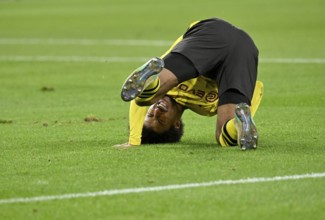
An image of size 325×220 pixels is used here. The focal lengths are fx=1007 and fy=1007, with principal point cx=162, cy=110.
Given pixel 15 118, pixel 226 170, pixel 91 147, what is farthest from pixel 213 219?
pixel 15 118

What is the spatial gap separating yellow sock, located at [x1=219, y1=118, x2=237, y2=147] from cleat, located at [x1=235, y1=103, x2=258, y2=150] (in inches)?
9.5

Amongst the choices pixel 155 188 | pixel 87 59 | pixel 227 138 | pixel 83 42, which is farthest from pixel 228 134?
pixel 83 42

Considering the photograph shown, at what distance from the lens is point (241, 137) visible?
10.4m

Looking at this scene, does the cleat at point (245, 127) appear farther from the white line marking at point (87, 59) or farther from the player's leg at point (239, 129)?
the white line marking at point (87, 59)

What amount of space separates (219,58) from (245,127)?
1118mm

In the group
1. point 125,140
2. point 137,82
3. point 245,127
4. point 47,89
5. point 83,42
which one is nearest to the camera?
point 137,82

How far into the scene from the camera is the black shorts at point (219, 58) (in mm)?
10867

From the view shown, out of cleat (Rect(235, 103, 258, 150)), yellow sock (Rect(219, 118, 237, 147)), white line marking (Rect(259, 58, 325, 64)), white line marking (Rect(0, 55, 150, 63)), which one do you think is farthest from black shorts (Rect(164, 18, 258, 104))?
white line marking (Rect(0, 55, 150, 63))

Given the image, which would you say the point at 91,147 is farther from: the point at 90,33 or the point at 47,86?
the point at 90,33

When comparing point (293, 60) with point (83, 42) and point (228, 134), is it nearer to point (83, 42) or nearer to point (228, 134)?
point (83, 42)

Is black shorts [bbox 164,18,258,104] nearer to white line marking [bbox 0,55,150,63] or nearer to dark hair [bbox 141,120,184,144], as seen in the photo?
dark hair [bbox 141,120,184,144]

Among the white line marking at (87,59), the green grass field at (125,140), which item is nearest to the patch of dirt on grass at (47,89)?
the green grass field at (125,140)

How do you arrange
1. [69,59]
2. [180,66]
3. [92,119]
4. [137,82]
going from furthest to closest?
[69,59]
[92,119]
[180,66]
[137,82]

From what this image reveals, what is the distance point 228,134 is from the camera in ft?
35.4
